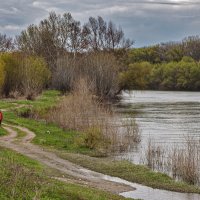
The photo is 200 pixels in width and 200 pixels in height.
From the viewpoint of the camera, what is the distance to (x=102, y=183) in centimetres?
1994

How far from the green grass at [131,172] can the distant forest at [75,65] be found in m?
30.0

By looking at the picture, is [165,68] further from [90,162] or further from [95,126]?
[90,162]

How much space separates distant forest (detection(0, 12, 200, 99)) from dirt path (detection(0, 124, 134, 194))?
26485 millimetres

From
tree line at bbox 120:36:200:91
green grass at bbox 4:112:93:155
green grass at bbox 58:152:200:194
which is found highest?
tree line at bbox 120:36:200:91

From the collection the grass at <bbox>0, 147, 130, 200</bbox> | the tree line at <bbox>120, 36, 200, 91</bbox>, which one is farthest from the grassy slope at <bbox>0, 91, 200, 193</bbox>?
the tree line at <bbox>120, 36, 200, 91</bbox>

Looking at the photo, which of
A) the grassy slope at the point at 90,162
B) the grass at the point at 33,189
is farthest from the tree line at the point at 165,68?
the grass at the point at 33,189

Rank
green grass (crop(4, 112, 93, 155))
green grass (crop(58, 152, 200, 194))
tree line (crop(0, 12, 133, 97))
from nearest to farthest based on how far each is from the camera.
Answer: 1. green grass (crop(58, 152, 200, 194))
2. green grass (crop(4, 112, 93, 155))
3. tree line (crop(0, 12, 133, 97))

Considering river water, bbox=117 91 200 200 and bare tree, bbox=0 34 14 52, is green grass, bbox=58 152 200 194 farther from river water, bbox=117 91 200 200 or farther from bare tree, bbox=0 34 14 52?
bare tree, bbox=0 34 14 52

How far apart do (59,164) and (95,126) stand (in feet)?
23.5

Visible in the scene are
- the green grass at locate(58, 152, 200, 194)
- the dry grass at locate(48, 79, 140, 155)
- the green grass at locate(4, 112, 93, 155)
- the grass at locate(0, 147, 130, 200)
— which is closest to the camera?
the grass at locate(0, 147, 130, 200)

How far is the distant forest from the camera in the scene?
61094mm

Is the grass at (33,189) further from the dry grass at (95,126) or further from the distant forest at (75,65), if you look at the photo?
the distant forest at (75,65)

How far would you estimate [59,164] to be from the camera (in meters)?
22.9

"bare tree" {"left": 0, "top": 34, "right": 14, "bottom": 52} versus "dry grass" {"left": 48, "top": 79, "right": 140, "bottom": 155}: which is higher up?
"bare tree" {"left": 0, "top": 34, "right": 14, "bottom": 52}
